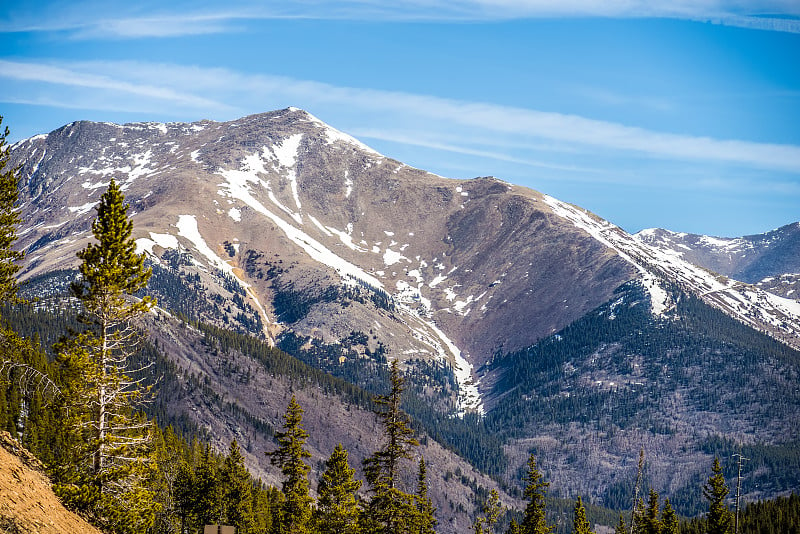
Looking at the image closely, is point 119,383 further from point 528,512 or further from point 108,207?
point 528,512

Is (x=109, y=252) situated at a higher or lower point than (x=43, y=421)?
higher

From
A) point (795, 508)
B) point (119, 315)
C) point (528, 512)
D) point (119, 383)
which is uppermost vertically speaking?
point (119, 315)

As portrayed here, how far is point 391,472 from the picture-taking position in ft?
169

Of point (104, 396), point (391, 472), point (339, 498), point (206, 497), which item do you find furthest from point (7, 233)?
point (206, 497)

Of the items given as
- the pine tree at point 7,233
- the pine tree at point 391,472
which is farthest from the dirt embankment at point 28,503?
the pine tree at point 391,472

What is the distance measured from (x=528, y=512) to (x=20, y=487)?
51.5 metres

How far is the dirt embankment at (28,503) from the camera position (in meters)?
32.1

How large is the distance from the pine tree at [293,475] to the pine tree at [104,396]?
18.6 meters

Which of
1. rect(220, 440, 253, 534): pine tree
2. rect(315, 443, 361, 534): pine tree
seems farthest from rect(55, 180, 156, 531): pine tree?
rect(220, 440, 253, 534): pine tree

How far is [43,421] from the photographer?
89.1 metres

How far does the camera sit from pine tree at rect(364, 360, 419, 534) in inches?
2004

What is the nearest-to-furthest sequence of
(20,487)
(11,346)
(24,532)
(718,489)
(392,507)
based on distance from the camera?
1. (24,532)
2. (20,487)
3. (11,346)
4. (392,507)
5. (718,489)

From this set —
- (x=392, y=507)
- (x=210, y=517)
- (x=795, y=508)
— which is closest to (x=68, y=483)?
(x=392, y=507)

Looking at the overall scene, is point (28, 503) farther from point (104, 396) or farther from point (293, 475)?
point (293, 475)
